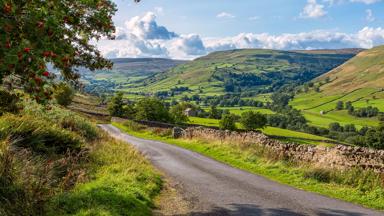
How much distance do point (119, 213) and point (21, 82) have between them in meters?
4.30

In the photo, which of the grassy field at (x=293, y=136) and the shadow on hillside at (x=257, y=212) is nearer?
the shadow on hillside at (x=257, y=212)

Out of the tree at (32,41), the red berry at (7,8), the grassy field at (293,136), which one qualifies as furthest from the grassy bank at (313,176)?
the grassy field at (293,136)

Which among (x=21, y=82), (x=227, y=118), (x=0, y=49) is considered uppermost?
(x=0, y=49)

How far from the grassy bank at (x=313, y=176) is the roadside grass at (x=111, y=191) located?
5.85 m

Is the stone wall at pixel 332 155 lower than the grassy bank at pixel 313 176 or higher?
higher

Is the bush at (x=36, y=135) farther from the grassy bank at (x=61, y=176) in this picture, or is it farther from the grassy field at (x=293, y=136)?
the grassy field at (x=293, y=136)

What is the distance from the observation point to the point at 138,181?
593 inches

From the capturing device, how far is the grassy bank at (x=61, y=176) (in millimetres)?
9818

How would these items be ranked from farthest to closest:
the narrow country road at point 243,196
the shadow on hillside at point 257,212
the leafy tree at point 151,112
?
the leafy tree at point 151,112 → the narrow country road at point 243,196 → the shadow on hillside at point 257,212

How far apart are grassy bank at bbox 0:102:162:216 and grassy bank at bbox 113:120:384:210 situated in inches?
229

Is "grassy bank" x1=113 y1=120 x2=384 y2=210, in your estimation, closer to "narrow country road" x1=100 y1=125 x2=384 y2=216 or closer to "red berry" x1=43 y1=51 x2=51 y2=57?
"narrow country road" x1=100 y1=125 x2=384 y2=216

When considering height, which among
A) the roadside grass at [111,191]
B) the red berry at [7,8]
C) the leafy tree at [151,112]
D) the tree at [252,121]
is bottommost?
the tree at [252,121]

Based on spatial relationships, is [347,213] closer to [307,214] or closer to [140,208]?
[307,214]

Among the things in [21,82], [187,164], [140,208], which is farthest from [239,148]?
[21,82]
